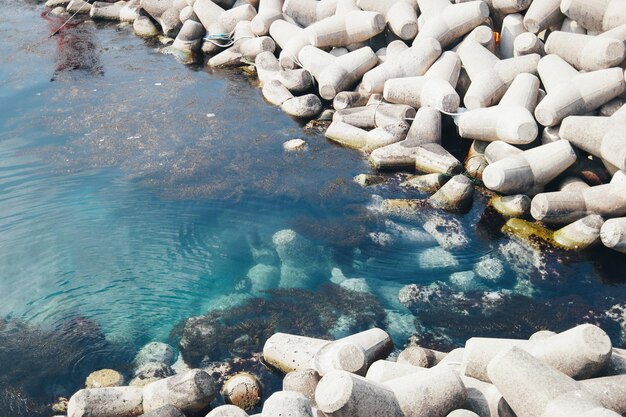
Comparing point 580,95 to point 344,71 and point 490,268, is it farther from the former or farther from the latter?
point 344,71

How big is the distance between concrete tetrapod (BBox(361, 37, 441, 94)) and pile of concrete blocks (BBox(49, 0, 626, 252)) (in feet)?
0.08

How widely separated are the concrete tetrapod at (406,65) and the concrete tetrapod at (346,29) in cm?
120

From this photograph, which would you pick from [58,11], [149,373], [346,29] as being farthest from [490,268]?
[58,11]

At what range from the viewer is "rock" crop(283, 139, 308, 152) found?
14336 millimetres

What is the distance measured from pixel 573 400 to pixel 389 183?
732 cm

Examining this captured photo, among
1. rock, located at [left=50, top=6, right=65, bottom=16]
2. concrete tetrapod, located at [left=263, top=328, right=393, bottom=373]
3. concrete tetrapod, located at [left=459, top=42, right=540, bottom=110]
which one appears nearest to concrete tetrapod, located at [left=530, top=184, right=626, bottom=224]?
concrete tetrapod, located at [left=459, top=42, right=540, bottom=110]

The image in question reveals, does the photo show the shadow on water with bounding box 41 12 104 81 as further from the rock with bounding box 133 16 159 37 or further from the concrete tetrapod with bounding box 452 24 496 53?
the concrete tetrapod with bounding box 452 24 496 53

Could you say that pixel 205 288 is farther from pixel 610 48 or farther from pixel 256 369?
pixel 610 48

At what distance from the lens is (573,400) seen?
5.96 meters

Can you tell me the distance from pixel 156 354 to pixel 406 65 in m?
8.71

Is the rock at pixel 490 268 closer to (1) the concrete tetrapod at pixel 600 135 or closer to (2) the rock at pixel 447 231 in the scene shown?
(2) the rock at pixel 447 231

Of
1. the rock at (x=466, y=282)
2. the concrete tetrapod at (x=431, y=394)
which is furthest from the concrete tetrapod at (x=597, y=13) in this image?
the concrete tetrapod at (x=431, y=394)

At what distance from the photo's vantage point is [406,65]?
14789mm

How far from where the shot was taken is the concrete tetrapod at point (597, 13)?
12680mm
